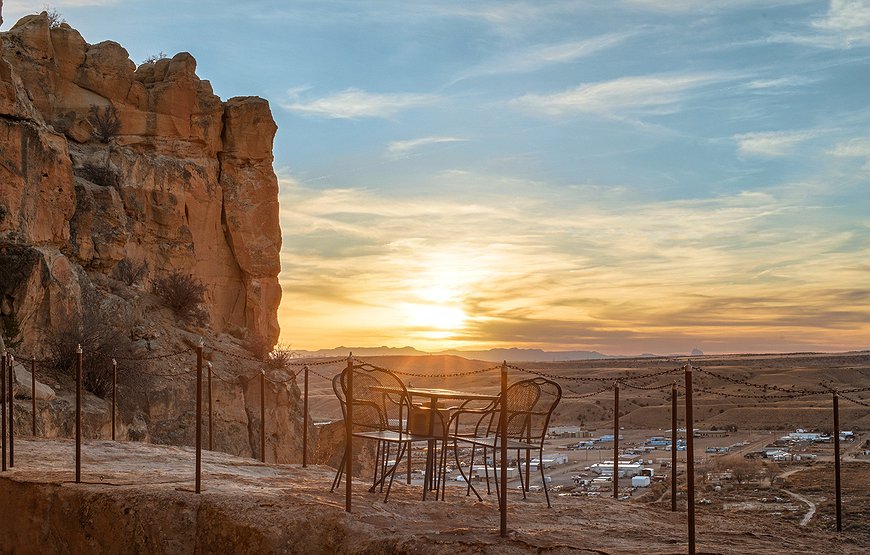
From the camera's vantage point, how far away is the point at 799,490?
17.9 m

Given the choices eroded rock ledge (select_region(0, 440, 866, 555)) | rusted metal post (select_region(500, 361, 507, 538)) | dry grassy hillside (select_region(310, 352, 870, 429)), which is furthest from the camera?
dry grassy hillside (select_region(310, 352, 870, 429))

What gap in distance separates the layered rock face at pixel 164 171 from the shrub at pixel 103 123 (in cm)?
11

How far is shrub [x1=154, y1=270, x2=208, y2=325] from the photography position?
→ 29.7 meters

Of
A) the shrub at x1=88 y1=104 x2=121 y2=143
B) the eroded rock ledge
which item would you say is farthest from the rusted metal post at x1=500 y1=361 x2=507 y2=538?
the shrub at x1=88 y1=104 x2=121 y2=143

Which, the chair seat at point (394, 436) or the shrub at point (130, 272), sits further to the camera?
the shrub at point (130, 272)

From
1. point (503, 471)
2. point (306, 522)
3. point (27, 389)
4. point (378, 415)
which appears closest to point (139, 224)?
point (27, 389)

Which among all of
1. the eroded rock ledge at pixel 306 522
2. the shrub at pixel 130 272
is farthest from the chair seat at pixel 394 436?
the shrub at pixel 130 272

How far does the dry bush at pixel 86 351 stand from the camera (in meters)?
20.4

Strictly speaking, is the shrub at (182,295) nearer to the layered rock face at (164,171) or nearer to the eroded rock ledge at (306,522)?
the layered rock face at (164,171)

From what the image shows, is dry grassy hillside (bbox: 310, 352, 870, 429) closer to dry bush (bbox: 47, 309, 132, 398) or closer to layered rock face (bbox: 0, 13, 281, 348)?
layered rock face (bbox: 0, 13, 281, 348)

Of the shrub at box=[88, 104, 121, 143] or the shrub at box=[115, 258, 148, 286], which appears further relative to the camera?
the shrub at box=[88, 104, 121, 143]

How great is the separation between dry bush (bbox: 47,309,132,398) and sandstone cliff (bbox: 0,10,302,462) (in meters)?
0.23

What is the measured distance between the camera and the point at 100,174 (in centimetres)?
2995

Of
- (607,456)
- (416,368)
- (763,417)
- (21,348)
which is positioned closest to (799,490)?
(21,348)
